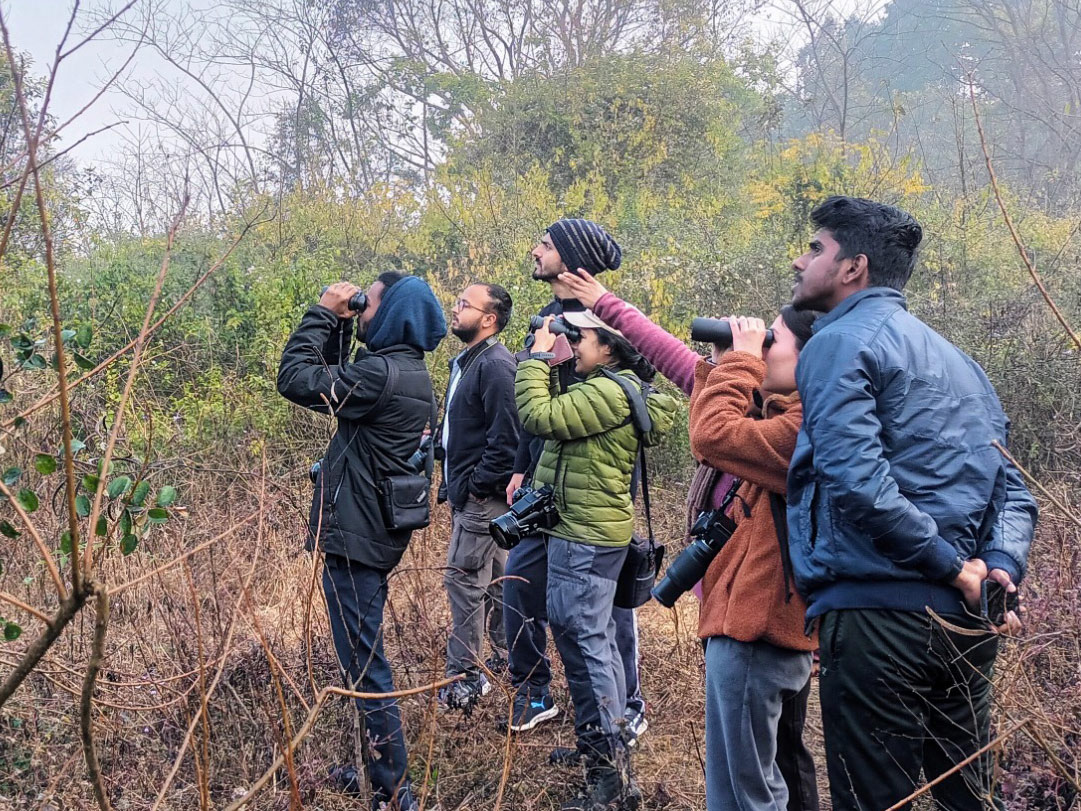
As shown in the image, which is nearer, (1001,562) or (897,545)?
(897,545)

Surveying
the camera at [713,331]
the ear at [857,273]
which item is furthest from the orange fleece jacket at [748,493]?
the ear at [857,273]

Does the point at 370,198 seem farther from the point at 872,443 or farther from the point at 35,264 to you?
the point at 872,443

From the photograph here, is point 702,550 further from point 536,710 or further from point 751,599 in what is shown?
point 536,710

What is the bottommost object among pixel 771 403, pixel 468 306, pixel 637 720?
pixel 637 720

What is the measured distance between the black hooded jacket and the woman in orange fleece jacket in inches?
48.9

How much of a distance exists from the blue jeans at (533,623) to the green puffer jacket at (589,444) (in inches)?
15.5

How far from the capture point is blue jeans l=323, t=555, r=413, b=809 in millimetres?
3174

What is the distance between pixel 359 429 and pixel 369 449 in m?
0.08

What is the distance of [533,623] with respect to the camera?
13.3 ft

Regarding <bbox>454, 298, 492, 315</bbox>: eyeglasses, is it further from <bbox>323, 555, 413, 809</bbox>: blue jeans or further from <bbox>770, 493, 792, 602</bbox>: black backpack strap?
<bbox>770, 493, 792, 602</bbox>: black backpack strap

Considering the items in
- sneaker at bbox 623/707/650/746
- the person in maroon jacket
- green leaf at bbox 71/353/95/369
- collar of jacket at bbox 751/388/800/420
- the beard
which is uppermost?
→ green leaf at bbox 71/353/95/369

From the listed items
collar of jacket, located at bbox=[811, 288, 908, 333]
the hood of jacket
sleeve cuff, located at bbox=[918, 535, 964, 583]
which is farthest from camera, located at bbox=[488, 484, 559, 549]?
sleeve cuff, located at bbox=[918, 535, 964, 583]

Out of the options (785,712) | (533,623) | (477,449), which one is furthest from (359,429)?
(785,712)

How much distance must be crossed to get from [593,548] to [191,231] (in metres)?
9.48
